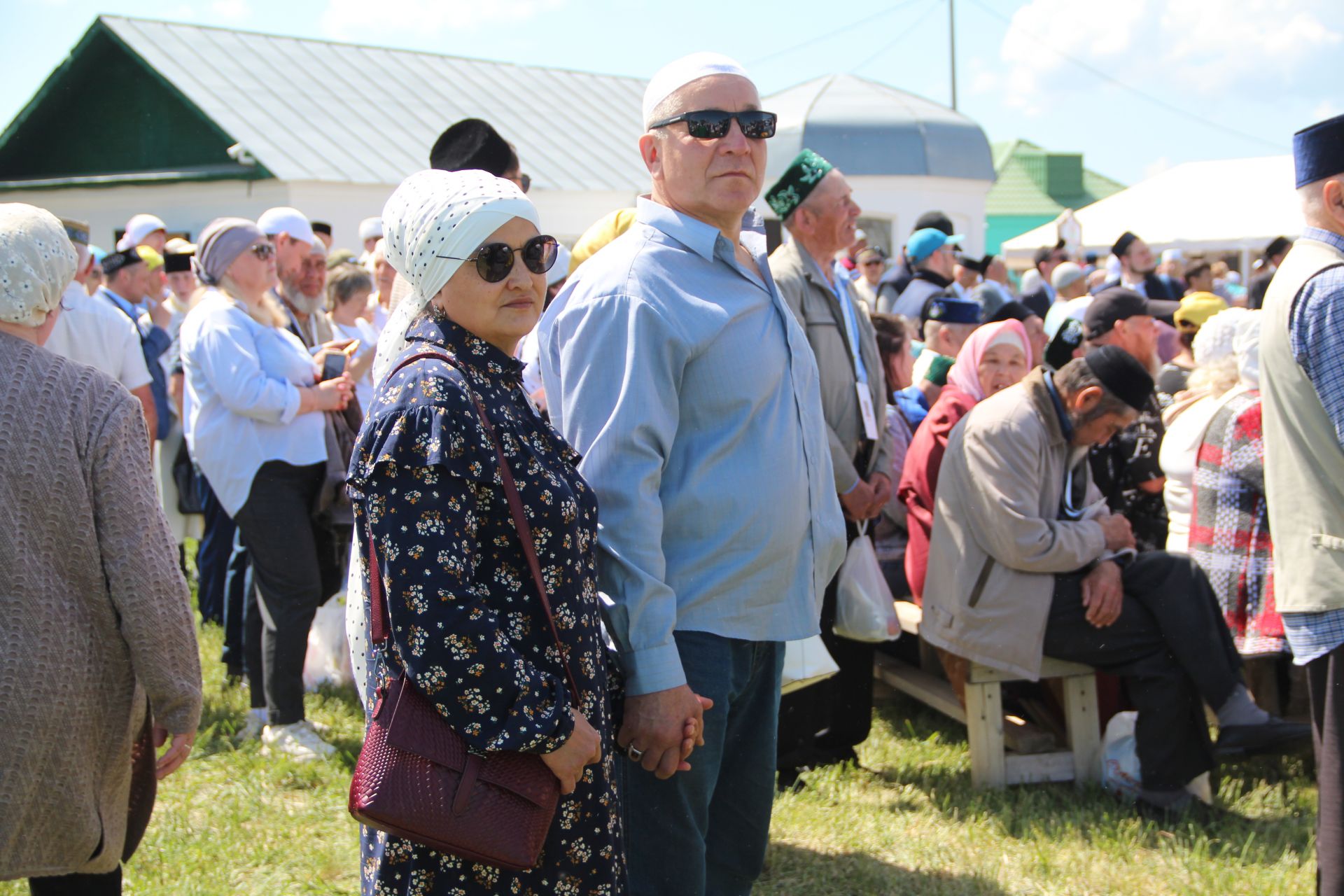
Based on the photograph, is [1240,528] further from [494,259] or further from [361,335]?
[361,335]

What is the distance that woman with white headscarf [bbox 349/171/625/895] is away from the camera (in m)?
1.87

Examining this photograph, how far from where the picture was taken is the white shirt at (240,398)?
444 centimetres

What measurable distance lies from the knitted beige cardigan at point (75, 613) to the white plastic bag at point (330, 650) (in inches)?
124

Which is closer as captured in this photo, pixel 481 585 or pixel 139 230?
pixel 481 585

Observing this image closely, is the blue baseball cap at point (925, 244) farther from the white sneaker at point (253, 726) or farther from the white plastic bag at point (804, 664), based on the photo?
the white sneaker at point (253, 726)

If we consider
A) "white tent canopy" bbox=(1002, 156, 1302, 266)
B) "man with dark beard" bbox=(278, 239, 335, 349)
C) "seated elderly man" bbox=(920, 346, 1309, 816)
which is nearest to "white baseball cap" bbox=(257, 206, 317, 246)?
"man with dark beard" bbox=(278, 239, 335, 349)

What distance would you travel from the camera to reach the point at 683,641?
2.43 m

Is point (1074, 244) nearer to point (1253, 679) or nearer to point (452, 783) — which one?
point (1253, 679)

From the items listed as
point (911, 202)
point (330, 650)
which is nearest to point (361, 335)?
point (330, 650)

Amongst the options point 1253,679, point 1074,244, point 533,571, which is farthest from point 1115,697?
point 1074,244

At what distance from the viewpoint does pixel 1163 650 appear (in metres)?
4.28

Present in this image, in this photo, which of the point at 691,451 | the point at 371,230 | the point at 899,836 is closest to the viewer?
the point at 691,451

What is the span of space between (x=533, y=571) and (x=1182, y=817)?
9.98 ft

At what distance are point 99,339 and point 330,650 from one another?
1732mm
